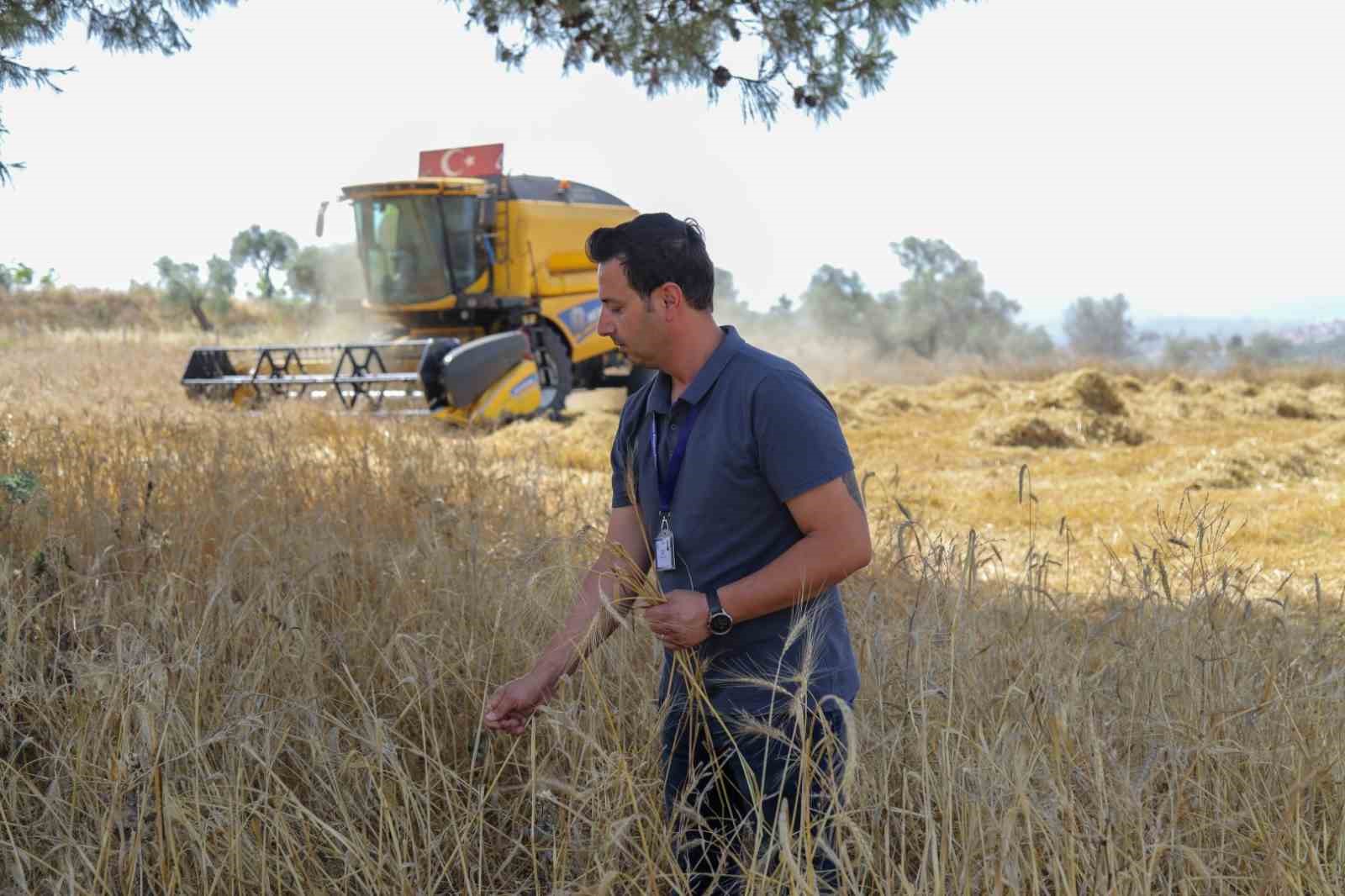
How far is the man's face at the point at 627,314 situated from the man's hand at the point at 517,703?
0.68 metres

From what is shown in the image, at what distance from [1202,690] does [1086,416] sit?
34.4 feet

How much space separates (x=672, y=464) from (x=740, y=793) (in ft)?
2.11

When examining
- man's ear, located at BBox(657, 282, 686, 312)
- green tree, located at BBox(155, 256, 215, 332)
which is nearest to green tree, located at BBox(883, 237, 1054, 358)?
green tree, located at BBox(155, 256, 215, 332)

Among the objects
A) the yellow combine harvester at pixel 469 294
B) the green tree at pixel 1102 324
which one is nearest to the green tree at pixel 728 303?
the yellow combine harvester at pixel 469 294

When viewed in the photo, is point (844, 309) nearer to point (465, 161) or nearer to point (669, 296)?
point (465, 161)

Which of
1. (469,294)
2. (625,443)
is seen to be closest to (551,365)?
(469,294)

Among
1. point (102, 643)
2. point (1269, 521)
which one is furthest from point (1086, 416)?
point (102, 643)

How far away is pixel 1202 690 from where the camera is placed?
304 centimetres

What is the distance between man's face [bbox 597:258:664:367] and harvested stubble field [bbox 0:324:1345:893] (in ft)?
2.14

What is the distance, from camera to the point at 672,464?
238 centimetres

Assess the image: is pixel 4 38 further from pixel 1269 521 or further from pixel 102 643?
pixel 1269 521

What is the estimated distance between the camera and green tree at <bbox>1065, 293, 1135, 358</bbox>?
2315 inches

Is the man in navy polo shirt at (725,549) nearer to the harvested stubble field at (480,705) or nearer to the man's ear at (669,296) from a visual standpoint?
the man's ear at (669,296)

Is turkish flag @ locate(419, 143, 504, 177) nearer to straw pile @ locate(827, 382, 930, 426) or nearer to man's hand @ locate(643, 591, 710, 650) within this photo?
straw pile @ locate(827, 382, 930, 426)
